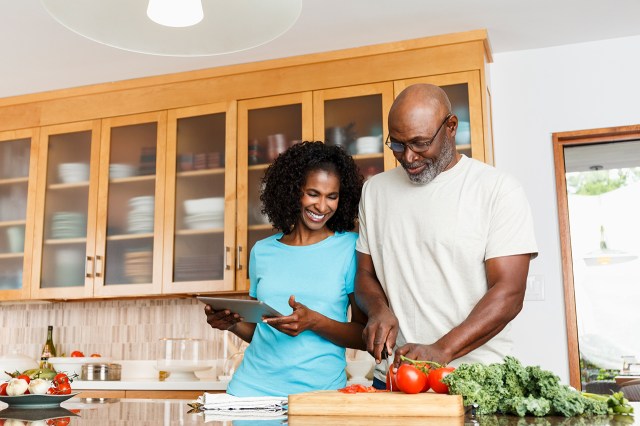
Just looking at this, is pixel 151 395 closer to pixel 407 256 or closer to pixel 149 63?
pixel 149 63

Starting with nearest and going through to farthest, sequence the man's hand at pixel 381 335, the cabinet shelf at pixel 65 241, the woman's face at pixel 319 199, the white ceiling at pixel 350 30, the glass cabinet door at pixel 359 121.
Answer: the man's hand at pixel 381 335 → the woman's face at pixel 319 199 → the white ceiling at pixel 350 30 → the glass cabinet door at pixel 359 121 → the cabinet shelf at pixel 65 241

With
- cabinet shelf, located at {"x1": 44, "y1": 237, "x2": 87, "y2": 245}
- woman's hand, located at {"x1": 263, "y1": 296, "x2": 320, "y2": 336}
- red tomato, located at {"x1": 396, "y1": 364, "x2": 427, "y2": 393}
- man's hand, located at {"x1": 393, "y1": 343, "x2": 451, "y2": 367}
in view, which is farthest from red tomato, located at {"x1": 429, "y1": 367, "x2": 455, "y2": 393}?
cabinet shelf, located at {"x1": 44, "y1": 237, "x2": 87, "y2": 245}

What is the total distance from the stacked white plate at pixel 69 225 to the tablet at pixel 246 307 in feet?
7.47

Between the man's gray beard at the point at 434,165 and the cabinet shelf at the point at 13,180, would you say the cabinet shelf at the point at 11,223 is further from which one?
the man's gray beard at the point at 434,165

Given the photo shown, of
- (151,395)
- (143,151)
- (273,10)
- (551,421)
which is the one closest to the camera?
(551,421)

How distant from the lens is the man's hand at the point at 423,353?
1.47 m

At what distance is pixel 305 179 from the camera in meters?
2.00

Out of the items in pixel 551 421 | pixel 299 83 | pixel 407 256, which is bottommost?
pixel 551 421

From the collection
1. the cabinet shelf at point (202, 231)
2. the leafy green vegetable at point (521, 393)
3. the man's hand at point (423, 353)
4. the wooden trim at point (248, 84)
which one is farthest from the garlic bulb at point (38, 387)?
the wooden trim at point (248, 84)

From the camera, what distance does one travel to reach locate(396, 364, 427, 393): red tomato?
1.21 m

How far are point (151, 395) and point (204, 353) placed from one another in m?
0.34

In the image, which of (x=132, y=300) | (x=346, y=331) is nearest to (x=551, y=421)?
(x=346, y=331)

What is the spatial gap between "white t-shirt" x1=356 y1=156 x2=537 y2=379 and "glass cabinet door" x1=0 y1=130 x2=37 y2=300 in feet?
8.93

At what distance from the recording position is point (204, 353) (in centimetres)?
355
